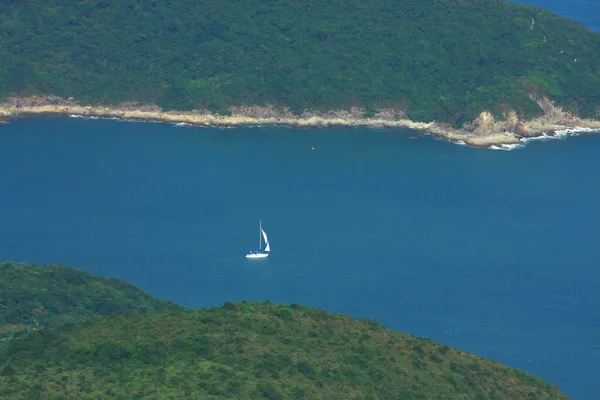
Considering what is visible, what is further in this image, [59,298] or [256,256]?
[256,256]

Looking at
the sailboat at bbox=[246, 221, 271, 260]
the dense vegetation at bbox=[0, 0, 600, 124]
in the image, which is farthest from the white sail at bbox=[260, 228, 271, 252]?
the dense vegetation at bbox=[0, 0, 600, 124]

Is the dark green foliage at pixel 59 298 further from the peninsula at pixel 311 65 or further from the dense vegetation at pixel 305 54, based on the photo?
the dense vegetation at pixel 305 54

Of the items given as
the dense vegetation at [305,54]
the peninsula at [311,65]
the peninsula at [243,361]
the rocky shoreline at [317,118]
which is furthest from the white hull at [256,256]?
the dense vegetation at [305,54]

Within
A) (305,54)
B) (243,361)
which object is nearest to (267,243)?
(243,361)

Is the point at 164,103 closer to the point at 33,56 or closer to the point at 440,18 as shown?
the point at 33,56

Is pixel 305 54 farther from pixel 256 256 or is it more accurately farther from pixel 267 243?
pixel 256 256

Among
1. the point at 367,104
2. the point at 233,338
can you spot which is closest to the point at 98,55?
the point at 367,104

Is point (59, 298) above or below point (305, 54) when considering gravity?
below
